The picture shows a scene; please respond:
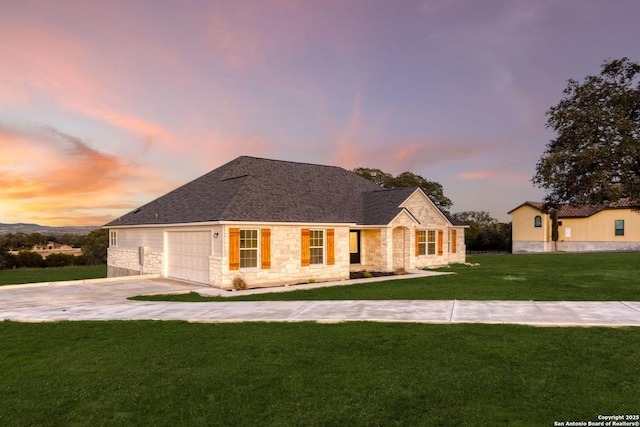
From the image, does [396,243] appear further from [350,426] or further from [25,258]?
[25,258]

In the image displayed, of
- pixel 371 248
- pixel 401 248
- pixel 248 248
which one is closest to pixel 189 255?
pixel 248 248

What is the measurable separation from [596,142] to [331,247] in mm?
13474

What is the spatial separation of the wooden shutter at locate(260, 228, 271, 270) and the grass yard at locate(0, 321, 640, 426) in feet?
27.5

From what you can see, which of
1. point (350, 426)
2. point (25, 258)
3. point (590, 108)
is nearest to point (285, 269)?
point (350, 426)

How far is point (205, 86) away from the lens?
2180 centimetres

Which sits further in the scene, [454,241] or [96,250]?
[96,250]

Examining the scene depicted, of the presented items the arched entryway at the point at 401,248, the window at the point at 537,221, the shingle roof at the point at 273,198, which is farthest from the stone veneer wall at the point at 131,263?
the window at the point at 537,221

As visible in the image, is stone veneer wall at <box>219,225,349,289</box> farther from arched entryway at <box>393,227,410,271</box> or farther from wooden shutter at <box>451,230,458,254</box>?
wooden shutter at <box>451,230,458,254</box>

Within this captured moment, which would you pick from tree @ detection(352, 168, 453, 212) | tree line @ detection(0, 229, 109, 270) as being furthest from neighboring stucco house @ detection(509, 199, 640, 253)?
tree line @ detection(0, 229, 109, 270)

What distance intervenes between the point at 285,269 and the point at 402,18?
13335mm

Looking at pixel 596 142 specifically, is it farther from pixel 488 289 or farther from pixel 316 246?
pixel 316 246

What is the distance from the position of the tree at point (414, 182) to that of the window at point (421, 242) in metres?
20.1

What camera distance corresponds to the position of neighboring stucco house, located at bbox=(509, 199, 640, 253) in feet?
157

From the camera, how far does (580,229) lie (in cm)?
5094
